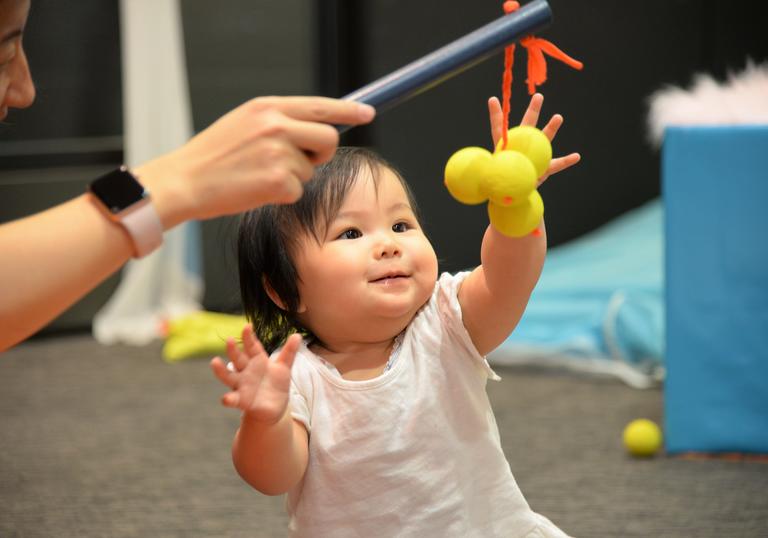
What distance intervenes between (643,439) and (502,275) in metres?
1.00

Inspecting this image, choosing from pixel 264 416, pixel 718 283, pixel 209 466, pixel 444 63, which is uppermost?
pixel 444 63

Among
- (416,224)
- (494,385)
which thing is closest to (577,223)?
(494,385)

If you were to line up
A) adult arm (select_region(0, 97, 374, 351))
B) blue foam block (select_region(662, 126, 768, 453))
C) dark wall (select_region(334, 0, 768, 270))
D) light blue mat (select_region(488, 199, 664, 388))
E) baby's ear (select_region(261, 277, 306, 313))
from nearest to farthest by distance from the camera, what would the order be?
adult arm (select_region(0, 97, 374, 351))
baby's ear (select_region(261, 277, 306, 313))
blue foam block (select_region(662, 126, 768, 453))
light blue mat (select_region(488, 199, 664, 388))
dark wall (select_region(334, 0, 768, 270))

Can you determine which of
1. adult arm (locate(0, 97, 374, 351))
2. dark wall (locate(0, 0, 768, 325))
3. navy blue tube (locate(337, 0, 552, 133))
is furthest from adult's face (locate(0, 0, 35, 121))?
dark wall (locate(0, 0, 768, 325))

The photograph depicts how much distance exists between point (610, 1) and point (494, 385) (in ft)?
4.02

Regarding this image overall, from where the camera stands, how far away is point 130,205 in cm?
74

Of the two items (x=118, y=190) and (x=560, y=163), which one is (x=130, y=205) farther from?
(x=560, y=163)

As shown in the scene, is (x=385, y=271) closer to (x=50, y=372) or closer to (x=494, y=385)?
(x=494, y=385)

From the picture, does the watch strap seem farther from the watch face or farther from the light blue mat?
the light blue mat

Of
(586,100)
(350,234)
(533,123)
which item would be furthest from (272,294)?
(586,100)

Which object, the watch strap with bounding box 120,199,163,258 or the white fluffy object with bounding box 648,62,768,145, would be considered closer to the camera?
the watch strap with bounding box 120,199,163,258

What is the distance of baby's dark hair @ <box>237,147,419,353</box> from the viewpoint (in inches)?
41.1

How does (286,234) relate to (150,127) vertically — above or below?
above

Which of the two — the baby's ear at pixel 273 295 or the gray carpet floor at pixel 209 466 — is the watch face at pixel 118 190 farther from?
the gray carpet floor at pixel 209 466
